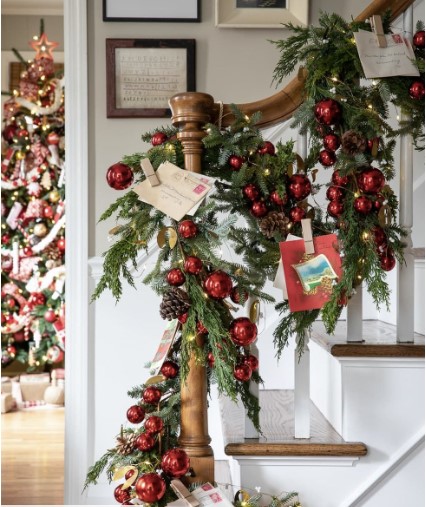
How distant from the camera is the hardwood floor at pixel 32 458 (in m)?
3.21

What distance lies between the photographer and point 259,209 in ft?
5.06

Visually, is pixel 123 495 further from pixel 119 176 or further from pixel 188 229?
pixel 119 176

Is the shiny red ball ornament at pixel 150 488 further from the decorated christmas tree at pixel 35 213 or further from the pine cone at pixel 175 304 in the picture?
the decorated christmas tree at pixel 35 213

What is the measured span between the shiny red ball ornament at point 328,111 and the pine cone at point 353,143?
49 mm

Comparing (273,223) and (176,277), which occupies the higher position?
(273,223)

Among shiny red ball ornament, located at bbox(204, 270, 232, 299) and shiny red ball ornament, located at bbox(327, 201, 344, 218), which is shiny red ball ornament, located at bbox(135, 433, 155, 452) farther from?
shiny red ball ornament, located at bbox(327, 201, 344, 218)

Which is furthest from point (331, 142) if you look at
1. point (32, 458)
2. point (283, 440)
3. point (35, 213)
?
point (35, 213)

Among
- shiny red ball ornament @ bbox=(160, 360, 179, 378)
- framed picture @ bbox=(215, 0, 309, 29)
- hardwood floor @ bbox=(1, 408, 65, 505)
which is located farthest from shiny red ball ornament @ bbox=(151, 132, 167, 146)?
hardwood floor @ bbox=(1, 408, 65, 505)

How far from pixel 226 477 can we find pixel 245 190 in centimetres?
77

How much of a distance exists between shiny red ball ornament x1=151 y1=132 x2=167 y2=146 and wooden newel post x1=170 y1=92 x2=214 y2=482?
0.07 metres

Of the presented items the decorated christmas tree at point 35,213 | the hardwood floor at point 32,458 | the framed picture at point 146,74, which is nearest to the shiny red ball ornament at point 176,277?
the framed picture at point 146,74

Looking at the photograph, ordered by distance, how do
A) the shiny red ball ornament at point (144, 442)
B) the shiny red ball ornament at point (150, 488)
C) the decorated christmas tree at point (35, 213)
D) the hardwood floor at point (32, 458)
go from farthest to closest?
1. the decorated christmas tree at point (35, 213)
2. the hardwood floor at point (32, 458)
3. the shiny red ball ornament at point (144, 442)
4. the shiny red ball ornament at point (150, 488)

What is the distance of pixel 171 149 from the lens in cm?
155

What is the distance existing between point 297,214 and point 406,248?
0.92 feet
